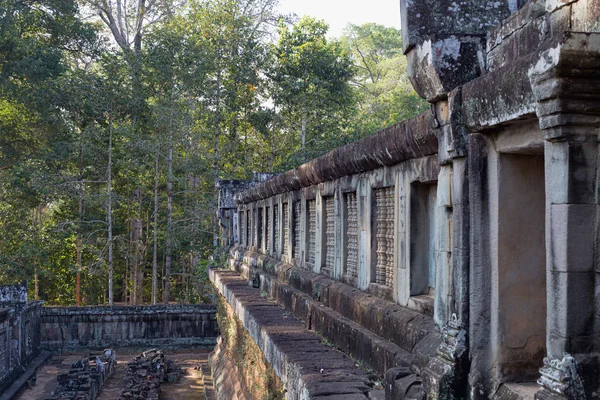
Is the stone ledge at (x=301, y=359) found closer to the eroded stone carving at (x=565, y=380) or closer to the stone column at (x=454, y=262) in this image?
the stone column at (x=454, y=262)

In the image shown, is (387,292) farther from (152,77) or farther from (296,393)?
(152,77)

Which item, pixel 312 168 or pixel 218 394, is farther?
pixel 218 394

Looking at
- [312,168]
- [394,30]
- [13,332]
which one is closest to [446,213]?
[312,168]

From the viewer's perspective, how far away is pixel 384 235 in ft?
17.5

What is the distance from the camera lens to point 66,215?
26.2 meters

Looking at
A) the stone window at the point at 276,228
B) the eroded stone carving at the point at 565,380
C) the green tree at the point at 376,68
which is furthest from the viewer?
the green tree at the point at 376,68

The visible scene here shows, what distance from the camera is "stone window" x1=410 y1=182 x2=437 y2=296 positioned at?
4508mm

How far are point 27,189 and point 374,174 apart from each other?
20257mm

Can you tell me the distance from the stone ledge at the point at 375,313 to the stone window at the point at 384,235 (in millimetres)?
199

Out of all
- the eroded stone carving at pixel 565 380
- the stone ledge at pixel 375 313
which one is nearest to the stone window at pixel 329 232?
the stone ledge at pixel 375 313

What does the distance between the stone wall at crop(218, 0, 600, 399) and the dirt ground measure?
410 inches

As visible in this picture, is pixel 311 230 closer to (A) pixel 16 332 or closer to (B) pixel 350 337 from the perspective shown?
(B) pixel 350 337

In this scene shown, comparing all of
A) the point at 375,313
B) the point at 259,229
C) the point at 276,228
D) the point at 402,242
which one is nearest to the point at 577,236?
the point at 402,242

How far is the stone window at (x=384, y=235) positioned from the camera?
514 centimetres
